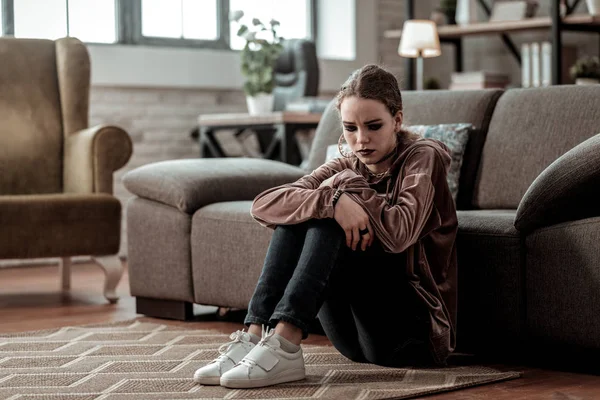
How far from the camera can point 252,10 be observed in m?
5.96

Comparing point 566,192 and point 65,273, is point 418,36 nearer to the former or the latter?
point 65,273

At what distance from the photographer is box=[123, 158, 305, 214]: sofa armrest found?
3250mm

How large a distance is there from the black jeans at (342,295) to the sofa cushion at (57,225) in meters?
1.52

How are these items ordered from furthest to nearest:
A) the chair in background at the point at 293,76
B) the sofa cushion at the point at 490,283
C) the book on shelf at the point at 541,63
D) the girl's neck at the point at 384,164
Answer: the book on shelf at the point at 541,63 < the chair in background at the point at 293,76 < the sofa cushion at the point at 490,283 < the girl's neck at the point at 384,164

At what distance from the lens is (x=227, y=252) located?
312 centimetres

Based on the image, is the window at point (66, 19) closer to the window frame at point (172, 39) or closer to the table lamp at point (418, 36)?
the window frame at point (172, 39)

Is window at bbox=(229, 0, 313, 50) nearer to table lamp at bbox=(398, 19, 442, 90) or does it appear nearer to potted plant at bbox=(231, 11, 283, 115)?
potted plant at bbox=(231, 11, 283, 115)

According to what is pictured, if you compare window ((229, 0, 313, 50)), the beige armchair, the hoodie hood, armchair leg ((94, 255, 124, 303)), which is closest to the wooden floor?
armchair leg ((94, 255, 124, 303))

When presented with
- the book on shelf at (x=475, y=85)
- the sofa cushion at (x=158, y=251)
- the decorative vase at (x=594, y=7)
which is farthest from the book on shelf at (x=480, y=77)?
the sofa cushion at (x=158, y=251)

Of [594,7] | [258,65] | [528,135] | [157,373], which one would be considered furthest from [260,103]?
[157,373]

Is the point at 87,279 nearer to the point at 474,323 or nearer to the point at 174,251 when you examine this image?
the point at 174,251

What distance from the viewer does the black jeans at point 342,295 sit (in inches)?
85.0

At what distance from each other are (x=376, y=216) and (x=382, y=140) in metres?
0.21

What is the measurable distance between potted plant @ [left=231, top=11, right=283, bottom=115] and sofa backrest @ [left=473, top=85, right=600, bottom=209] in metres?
2.12
